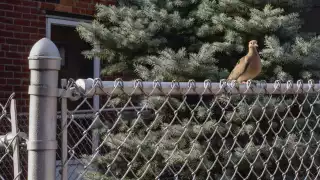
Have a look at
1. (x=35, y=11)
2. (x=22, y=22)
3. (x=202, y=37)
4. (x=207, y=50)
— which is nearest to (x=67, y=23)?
(x=35, y=11)

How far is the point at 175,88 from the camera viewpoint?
6.67 ft

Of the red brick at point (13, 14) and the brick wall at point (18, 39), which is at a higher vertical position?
the red brick at point (13, 14)

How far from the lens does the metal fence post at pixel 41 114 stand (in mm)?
1576

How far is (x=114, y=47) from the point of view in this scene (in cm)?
A: 473

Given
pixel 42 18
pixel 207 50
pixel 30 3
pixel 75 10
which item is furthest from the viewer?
pixel 75 10

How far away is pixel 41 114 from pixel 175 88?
622mm

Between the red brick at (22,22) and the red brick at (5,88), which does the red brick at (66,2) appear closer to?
the red brick at (22,22)

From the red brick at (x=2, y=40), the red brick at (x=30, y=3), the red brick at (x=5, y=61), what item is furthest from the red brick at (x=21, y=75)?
the red brick at (x=30, y=3)

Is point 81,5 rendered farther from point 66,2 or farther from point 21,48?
point 21,48

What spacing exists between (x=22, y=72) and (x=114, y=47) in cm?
142

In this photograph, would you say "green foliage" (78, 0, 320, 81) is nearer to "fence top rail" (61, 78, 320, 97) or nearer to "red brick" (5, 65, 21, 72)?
"red brick" (5, 65, 21, 72)

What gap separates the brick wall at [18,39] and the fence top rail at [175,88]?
12.2 ft

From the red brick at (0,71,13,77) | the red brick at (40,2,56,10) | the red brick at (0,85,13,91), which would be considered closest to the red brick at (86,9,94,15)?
the red brick at (40,2,56,10)

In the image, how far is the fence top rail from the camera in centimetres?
173
